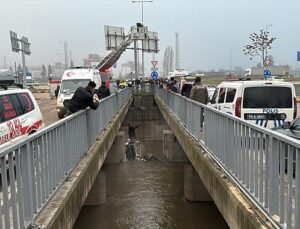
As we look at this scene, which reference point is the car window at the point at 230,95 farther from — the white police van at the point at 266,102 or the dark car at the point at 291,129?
the dark car at the point at 291,129

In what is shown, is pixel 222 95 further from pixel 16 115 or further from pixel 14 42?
pixel 14 42

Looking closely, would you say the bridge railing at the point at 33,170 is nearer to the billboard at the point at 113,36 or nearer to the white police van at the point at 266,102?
the white police van at the point at 266,102

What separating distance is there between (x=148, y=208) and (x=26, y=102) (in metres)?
5.46

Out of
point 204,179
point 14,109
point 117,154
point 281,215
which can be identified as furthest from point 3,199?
point 117,154

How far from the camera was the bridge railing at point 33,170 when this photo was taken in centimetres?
371

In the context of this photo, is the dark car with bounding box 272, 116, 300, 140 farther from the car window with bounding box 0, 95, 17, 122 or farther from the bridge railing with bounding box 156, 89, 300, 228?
the car window with bounding box 0, 95, 17, 122

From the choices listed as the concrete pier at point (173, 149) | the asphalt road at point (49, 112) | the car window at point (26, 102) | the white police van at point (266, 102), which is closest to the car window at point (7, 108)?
the car window at point (26, 102)

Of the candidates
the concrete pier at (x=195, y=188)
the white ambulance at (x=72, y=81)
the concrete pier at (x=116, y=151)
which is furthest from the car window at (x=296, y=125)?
the white ambulance at (x=72, y=81)

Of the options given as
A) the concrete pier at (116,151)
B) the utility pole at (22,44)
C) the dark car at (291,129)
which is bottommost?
the concrete pier at (116,151)

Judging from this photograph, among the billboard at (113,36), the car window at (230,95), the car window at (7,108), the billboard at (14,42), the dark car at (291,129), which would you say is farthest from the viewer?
the billboard at (113,36)

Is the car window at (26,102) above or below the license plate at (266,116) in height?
above

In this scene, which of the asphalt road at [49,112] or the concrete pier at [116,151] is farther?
the asphalt road at [49,112]

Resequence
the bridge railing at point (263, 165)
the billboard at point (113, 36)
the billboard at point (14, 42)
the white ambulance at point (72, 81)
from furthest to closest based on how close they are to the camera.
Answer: the billboard at point (113, 36) < the billboard at point (14, 42) < the white ambulance at point (72, 81) < the bridge railing at point (263, 165)

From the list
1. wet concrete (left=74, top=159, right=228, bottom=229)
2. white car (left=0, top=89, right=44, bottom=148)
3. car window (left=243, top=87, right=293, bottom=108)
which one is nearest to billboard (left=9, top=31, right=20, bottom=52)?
wet concrete (left=74, top=159, right=228, bottom=229)
